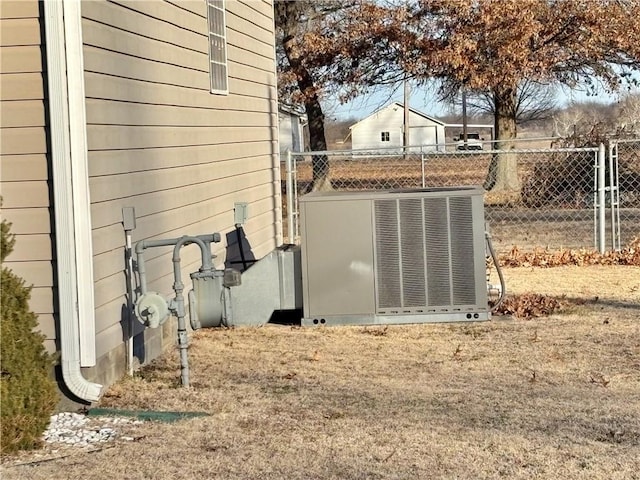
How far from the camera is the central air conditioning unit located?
7438mm

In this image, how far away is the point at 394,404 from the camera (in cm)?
530

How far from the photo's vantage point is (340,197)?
7.46 meters

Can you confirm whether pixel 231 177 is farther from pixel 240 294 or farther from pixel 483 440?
pixel 483 440

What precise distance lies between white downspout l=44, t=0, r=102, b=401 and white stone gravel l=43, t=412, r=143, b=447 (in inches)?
6.5

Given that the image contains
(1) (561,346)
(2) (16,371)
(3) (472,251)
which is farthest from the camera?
(3) (472,251)

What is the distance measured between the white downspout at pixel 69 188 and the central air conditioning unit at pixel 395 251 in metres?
2.40

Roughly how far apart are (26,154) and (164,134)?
69.2 inches

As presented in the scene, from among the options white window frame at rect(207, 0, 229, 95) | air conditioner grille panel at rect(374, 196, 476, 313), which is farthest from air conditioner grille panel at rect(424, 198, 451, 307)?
white window frame at rect(207, 0, 229, 95)

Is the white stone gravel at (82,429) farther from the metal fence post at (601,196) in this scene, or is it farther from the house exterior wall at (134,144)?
the metal fence post at (601,196)

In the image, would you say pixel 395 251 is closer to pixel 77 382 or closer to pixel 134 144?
pixel 134 144

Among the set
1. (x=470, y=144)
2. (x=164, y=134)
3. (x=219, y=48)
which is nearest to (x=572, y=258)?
(x=470, y=144)

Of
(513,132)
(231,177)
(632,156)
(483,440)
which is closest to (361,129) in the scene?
(513,132)

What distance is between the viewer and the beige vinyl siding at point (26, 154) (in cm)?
518

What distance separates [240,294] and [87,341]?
8.43 ft
